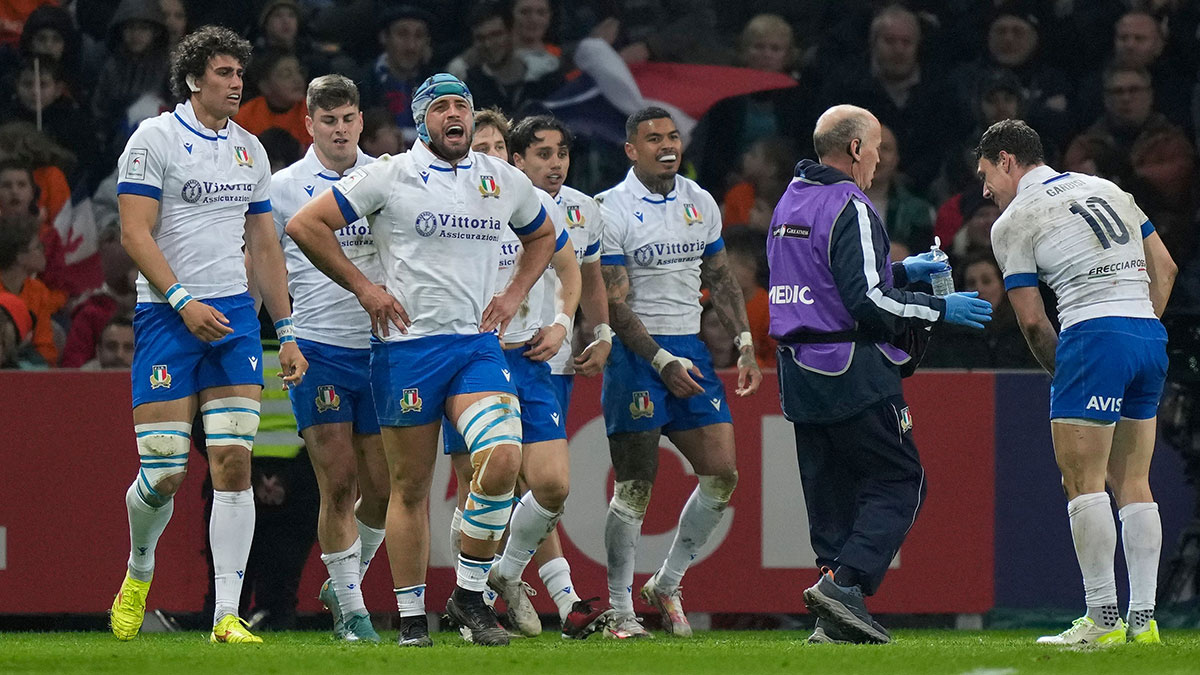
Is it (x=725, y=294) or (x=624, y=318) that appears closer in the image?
(x=624, y=318)

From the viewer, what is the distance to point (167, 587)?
28.3 ft

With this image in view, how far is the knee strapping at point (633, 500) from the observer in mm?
8094

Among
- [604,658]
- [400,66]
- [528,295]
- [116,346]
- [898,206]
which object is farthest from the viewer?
[400,66]

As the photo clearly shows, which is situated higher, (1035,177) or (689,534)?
(1035,177)

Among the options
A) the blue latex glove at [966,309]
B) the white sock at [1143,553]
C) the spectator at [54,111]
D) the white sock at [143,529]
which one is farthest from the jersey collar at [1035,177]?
the spectator at [54,111]

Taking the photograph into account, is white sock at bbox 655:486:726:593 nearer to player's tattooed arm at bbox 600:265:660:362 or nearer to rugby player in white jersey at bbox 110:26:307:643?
player's tattooed arm at bbox 600:265:660:362

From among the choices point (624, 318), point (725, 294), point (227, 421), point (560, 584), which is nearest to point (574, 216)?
point (624, 318)

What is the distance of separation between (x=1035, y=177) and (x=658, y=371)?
210cm

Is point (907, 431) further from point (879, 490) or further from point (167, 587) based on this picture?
point (167, 587)

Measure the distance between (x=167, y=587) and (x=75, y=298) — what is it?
106 inches

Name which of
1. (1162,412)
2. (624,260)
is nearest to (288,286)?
(624,260)

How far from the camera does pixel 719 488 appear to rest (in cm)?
808

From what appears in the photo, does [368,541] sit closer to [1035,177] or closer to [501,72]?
[1035,177]

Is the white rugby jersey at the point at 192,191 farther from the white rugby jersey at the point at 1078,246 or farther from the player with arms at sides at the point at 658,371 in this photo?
the white rugby jersey at the point at 1078,246
